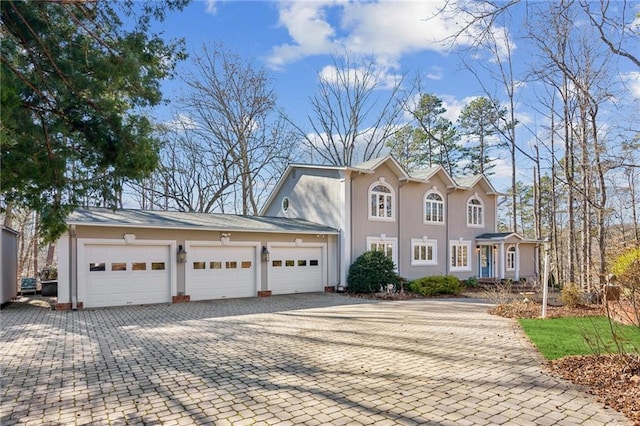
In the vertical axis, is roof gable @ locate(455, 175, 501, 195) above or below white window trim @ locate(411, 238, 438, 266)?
above

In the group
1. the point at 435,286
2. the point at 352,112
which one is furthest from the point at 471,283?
the point at 352,112

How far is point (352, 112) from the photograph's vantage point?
3200 centimetres

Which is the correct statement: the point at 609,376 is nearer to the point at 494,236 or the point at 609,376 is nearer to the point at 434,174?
the point at 434,174

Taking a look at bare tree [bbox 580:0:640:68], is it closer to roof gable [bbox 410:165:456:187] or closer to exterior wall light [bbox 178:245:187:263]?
roof gable [bbox 410:165:456:187]

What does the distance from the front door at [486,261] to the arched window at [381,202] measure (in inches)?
301

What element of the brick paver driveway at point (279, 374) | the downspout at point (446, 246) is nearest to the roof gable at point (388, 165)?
the downspout at point (446, 246)

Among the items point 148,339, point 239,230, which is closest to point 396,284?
point 239,230

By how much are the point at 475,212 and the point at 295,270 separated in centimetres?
1205

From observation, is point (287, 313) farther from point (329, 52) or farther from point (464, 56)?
point (329, 52)

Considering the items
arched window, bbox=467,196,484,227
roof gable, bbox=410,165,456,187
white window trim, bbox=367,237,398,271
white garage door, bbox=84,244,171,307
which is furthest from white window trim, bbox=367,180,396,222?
white garage door, bbox=84,244,171,307

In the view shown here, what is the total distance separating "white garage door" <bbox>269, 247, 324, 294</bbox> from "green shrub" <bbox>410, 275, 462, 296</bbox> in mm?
4147

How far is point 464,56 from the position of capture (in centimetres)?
702

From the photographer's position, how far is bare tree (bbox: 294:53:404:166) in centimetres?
3156

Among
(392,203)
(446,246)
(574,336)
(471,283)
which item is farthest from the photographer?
(446,246)
